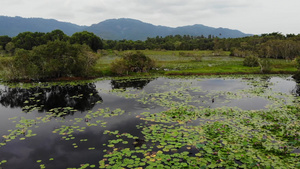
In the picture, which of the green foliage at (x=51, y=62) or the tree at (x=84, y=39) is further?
the tree at (x=84, y=39)

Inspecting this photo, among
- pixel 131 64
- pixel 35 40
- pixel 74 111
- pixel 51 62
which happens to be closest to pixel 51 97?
pixel 74 111

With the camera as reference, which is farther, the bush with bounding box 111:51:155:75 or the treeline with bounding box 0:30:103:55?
the treeline with bounding box 0:30:103:55

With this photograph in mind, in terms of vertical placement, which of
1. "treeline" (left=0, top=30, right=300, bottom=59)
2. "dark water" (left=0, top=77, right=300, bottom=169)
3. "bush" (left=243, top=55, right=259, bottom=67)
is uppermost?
"treeline" (left=0, top=30, right=300, bottom=59)

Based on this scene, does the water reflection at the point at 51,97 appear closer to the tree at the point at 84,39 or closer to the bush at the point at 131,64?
the bush at the point at 131,64

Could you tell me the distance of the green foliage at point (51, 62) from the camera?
127 ft

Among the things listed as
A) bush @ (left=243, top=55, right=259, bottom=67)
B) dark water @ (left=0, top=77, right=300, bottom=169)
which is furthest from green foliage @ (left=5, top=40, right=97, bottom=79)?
bush @ (left=243, top=55, right=259, bottom=67)

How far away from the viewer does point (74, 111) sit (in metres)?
22.4

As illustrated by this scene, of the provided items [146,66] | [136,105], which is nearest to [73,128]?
[136,105]

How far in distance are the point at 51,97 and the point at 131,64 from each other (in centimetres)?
2395

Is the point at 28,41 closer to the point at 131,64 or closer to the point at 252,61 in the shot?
the point at 131,64

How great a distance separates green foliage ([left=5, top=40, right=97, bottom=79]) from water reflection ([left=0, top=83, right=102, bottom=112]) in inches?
242

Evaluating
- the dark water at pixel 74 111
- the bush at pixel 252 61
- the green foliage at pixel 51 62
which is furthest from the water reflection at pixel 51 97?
the bush at pixel 252 61

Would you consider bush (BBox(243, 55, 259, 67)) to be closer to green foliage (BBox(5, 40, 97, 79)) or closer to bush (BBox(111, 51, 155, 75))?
bush (BBox(111, 51, 155, 75))

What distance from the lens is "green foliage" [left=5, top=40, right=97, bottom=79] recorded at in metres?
38.6
